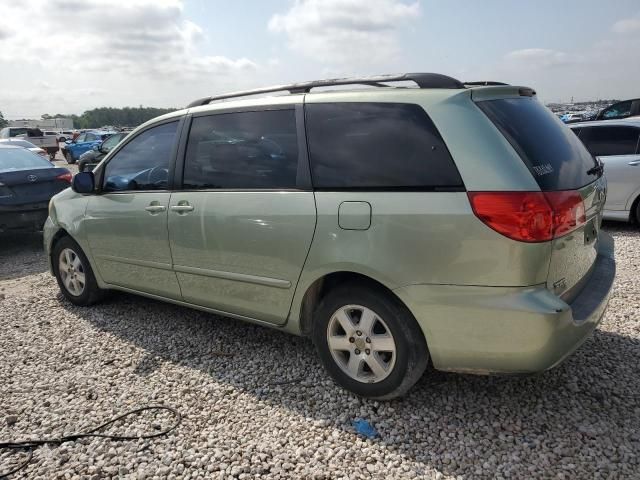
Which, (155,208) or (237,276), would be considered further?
(155,208)

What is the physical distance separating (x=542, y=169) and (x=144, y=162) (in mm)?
3044

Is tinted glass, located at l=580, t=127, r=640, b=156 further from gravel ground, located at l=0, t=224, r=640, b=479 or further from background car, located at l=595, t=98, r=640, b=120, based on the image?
background car, located at l=595, t=98, r=640, b=120

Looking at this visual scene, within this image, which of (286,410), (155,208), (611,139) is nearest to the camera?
(286,410)

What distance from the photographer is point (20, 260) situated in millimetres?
7211

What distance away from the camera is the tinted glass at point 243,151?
3213 mm

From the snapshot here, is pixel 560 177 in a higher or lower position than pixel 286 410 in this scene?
higher

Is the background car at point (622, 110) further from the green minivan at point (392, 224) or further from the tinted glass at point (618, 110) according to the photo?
the green minivan at point (392, 224)

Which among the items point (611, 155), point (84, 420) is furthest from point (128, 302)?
point (611, 155)

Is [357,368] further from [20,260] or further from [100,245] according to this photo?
[20,260]

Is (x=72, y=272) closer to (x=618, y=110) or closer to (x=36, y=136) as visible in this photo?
(x=618, y=110)

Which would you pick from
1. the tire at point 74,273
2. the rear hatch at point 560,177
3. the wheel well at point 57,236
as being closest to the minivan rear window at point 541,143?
the rear hatch at point 560,177

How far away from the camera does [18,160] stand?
7820mm

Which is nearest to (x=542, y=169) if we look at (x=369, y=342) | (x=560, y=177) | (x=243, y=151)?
(x=560, y=177)

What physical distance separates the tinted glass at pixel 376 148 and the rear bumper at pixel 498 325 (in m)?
0.59
